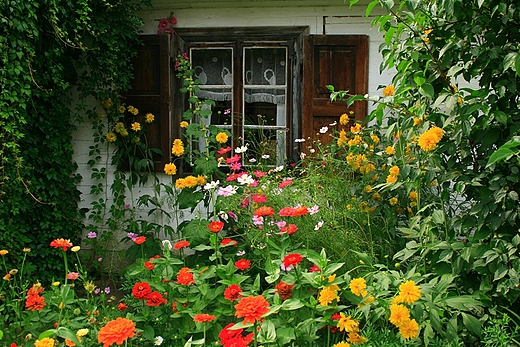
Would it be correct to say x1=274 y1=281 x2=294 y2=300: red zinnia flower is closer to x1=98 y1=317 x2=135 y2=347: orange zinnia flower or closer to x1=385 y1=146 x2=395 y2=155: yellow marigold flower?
x1=98 y1=317 x2=135 y2=347: orange zinnia flower

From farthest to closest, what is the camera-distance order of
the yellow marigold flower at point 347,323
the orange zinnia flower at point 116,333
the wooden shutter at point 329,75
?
1. the wooden shutter at point 329,75
2. the yellow marigold flower at point 347,323
3. the orange zinnia flower at point 116,333

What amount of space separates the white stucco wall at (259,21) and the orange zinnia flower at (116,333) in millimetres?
3007

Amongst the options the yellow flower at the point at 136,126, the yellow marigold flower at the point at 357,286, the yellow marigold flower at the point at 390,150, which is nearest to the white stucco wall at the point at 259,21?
the yellow flower at the point at 136,126

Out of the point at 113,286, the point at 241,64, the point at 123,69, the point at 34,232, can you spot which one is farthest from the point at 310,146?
the point at 34,232

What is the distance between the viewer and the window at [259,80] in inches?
187

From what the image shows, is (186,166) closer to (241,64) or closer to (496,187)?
(241,64)

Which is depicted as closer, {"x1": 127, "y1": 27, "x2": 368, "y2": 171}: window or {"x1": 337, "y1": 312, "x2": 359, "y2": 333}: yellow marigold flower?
{"x1": 337, "y1": 312, "x2": 359, "y2": 333}: yellow marigold flower

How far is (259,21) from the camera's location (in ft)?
16.0

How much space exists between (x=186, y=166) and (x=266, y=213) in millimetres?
2634

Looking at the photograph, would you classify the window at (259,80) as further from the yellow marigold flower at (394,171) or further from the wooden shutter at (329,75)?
the yellow marigold flower at (394,171)

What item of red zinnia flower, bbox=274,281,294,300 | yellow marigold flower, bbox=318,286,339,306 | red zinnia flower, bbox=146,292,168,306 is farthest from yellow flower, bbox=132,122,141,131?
yellow marigold flower, bbox=318,286,339,306

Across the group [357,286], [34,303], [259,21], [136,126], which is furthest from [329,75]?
[34,303]

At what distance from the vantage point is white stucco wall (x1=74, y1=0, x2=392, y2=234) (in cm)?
475

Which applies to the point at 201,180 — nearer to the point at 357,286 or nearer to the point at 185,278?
the point at 185,278
